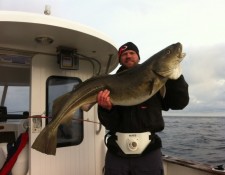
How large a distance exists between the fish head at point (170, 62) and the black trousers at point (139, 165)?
1021 millimetres

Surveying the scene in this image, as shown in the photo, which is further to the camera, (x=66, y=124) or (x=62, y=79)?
(x=62, y=79)

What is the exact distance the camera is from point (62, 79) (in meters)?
5.41

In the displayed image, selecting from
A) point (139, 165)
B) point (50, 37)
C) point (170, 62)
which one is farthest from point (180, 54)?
point (50, 37)

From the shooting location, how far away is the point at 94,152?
5594 mm

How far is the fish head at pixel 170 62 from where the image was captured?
318 cm

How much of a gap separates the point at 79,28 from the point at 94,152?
2366mm

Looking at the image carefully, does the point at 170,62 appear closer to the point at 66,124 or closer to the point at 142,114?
the point at 142,114

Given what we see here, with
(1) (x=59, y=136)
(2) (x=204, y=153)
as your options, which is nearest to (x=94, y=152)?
(1) (x=59, y=136)

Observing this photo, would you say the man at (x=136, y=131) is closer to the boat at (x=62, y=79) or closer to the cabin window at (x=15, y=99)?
the boat at (x=62, y=79)

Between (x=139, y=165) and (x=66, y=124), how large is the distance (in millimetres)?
1919

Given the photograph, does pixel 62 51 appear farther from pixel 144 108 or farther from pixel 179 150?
pixel 179 150

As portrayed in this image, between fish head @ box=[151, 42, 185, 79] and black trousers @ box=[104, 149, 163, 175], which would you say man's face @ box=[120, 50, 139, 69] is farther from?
black trousers @ box=[104, 149, 163, 175]

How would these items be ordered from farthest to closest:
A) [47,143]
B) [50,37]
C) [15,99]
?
[15,99]
[50,37]
[47,143]

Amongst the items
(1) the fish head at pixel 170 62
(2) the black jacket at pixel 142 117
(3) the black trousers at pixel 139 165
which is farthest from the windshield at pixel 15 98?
(1) the fish head at pixel 170 62
